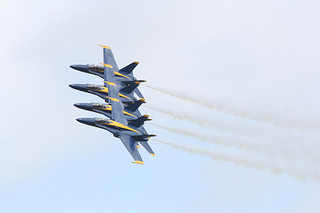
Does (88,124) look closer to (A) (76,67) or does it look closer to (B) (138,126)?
(B) (138,126)

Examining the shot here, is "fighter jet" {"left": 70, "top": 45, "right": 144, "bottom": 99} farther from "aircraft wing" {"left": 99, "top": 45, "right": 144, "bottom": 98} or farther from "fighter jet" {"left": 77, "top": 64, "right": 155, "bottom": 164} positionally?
"fighter jet" {"left": 77, "top": 64, "right": 155, "bottom": 164}

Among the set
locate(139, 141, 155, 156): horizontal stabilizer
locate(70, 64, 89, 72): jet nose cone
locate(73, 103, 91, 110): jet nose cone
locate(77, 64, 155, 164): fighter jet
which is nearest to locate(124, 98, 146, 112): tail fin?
locate(77, 64, 155, 164): fighter jet

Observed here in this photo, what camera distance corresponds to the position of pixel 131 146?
112m

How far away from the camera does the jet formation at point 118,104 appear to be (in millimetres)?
112375

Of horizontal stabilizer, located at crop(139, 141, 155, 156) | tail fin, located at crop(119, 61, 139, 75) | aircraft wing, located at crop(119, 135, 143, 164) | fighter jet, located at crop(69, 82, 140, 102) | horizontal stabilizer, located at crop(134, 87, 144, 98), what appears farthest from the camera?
tail fin, located at crop(119, 61, 139, 75)

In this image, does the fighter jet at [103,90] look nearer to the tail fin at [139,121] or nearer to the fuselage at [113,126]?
the tail fin at [139,121]

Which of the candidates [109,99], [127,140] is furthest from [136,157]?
[109,99]

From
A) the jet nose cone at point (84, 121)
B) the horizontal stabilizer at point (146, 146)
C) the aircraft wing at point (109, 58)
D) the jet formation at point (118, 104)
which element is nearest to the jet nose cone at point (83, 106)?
the jet formation at point (118, 104)

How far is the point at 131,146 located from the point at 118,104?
8.19 m

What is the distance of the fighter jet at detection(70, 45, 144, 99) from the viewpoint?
12588 centimetres

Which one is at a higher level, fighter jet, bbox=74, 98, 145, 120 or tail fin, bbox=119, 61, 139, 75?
tail fin, bbox=119, 61, 139, 75

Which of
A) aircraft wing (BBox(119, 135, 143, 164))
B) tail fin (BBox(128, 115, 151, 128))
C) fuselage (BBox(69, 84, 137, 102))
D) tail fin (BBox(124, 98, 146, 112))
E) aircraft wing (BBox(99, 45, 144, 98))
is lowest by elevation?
aircraft wing (BBox(119, 135, 143, 164))

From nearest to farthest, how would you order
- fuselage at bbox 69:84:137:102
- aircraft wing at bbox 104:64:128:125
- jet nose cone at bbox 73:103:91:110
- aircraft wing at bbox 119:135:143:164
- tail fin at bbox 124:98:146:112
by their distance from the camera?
aircraft wing at bbox 119:135:143:164, aircraft wing at bbox 104:64:128:125, jet nose cone at bbox 73:103:91:110, tail fin at bbox 124:98:146:112, fuselage at bbox 69:84:137:102

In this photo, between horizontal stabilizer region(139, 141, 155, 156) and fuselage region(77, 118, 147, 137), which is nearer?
fuselage region(77, 118, 147, 137)
